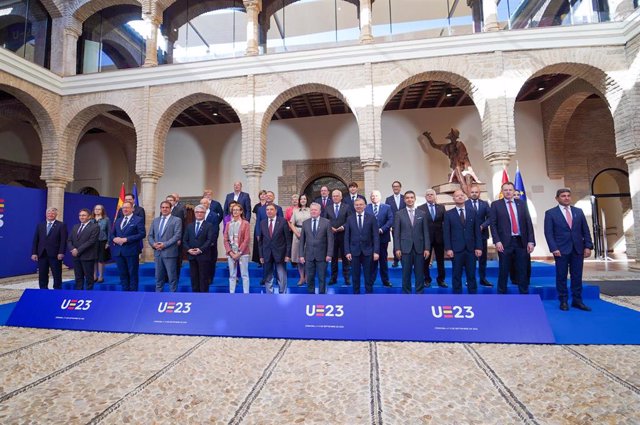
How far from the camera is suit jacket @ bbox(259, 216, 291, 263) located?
4.35 m

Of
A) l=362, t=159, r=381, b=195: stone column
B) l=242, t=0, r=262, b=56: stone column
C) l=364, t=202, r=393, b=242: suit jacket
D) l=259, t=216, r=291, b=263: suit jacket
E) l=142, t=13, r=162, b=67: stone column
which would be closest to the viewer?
l=259, t=216, r=291, b=263: suit jacket

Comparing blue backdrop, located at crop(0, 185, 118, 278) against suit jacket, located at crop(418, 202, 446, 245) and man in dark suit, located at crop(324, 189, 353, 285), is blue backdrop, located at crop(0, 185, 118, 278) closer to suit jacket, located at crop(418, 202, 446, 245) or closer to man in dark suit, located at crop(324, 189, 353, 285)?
man in dark suit, located at crop(324, 189, 353, 285)

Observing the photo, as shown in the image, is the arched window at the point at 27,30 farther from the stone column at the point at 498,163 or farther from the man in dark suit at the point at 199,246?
the stone column at the point at 498,163

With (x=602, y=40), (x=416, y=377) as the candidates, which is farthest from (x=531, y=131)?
(x=416, y=377)

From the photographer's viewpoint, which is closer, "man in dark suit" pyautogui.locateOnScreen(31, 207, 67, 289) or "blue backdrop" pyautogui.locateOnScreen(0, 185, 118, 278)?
"man in dark suit" pyautogui.locateOnScreen(31, 207, 67, 289)

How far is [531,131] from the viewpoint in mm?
9672

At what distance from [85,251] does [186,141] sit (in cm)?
724

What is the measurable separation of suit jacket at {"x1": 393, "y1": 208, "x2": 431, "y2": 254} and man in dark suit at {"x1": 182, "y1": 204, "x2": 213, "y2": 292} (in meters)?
2.62

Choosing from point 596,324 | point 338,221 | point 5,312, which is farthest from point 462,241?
point 5,312

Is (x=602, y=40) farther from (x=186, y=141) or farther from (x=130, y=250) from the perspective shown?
(x=186, y=141)

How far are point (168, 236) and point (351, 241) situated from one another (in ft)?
8.30

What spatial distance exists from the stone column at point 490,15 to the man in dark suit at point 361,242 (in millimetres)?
5983

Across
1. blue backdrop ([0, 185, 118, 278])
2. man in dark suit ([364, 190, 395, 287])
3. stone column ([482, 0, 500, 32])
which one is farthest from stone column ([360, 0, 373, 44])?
blue backdrop ([0, 185, 118, 278])

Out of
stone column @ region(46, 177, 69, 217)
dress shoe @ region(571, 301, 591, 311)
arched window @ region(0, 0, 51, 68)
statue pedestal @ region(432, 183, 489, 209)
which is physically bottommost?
dress shoe @ region(571, 301, 591, 311)
